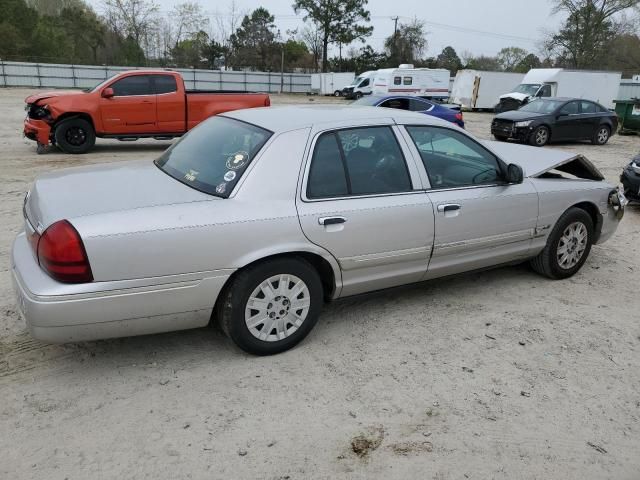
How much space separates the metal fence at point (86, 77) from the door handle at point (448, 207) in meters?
34.2

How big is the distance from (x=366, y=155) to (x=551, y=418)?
2012mm

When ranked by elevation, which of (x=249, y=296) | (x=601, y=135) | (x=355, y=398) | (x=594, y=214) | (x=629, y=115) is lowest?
(x=355, y=398)

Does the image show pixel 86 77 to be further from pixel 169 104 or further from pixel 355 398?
pixel 355 398

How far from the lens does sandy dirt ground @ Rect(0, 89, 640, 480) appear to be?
8.73 ft

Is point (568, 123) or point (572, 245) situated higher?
point (568, 123)

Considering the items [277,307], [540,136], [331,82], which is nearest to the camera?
[277,307]

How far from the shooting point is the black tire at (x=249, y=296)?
328 cm

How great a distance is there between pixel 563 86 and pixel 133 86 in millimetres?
23053

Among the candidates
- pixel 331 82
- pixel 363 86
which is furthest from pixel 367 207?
pixel 331 82

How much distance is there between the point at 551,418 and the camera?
3.05m

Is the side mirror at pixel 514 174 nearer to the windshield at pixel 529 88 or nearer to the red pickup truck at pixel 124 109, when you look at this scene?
the red pickup truck at pixel 124 109

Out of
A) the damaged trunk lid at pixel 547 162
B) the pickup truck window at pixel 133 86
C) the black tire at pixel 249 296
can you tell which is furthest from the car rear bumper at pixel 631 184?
the pickup truck window at pixel 133 86

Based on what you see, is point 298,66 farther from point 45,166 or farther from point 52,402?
point 52,402

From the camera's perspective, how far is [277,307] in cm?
345
